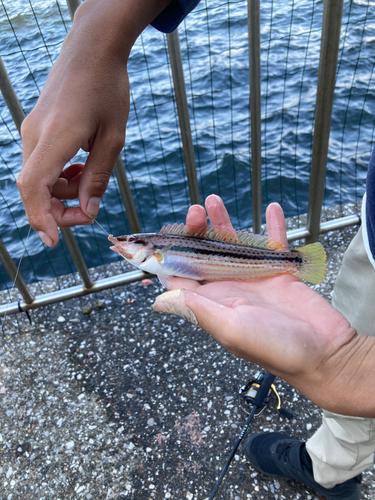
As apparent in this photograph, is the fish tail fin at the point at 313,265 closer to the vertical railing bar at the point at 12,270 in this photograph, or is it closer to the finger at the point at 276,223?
the finger at the point at 276,223

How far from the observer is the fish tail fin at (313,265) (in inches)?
100.0

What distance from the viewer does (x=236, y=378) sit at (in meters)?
3.30

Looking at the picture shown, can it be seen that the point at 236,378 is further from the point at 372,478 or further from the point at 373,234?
the point at 373,234

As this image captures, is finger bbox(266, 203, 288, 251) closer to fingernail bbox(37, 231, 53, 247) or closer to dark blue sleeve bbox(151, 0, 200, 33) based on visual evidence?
dark blue sleeve bbox(151, 0, 200, 33)

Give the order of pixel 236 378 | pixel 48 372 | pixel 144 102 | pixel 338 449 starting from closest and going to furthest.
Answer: pixel 338 449, pixel 236 378, pixel 48 372, pixel 144 102

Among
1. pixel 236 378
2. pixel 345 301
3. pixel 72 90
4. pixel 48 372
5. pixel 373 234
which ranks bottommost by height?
pixel 236 378

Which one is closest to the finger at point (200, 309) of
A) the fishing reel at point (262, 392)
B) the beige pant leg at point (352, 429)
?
the beige pant leg at point (352, 429)

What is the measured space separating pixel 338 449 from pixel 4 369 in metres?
3.03

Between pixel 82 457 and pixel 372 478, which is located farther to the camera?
pixel 82 457

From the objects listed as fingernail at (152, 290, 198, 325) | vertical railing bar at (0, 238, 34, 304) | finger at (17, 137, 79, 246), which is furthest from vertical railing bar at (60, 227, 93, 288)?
fingernail at (152, 290, 198, 325)

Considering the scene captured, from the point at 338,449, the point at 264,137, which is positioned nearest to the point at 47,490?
the point at 338,449

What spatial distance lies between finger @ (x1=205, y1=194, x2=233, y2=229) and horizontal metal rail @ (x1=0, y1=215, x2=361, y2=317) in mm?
1481

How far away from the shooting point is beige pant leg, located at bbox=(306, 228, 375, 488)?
7.43 ft

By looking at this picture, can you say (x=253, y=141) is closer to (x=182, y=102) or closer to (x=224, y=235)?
(x=182, y=102)
